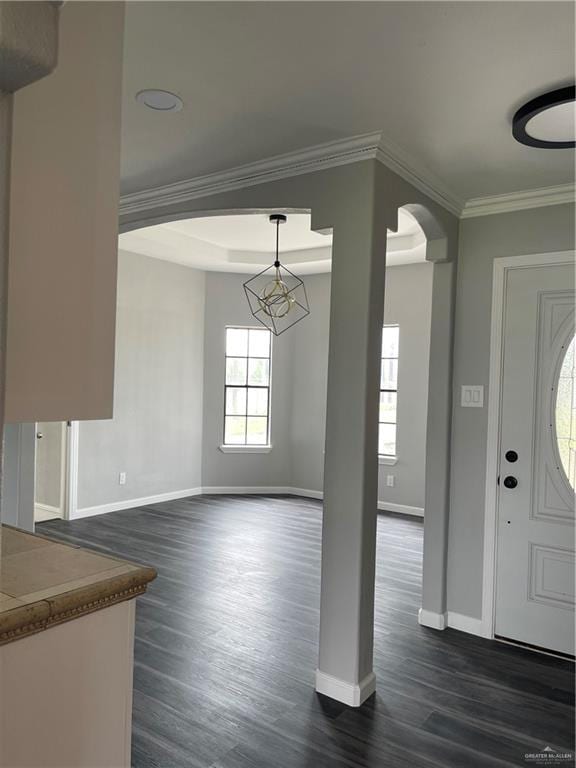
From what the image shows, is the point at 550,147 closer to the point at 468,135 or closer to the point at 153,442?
the point at 468,135

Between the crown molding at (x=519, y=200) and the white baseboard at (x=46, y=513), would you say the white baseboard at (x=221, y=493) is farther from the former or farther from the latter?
the crown molding at (x=519, y=200)

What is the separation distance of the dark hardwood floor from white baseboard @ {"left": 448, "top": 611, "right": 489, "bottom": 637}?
0.20ft

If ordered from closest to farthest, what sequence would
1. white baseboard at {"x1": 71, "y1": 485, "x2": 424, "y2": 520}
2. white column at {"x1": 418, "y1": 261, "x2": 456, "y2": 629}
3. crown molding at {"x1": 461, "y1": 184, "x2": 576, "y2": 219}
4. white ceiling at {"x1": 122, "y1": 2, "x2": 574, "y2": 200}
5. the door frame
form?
1. white ceiling at {"x1": 122, "y1": 2, "x2": 574, "y2": 200}
2. crown molding at {"x1": 461, "y1": 184, "x2": 576, "y2": 219}
3. the door frame
4. white column at {"x1": 418, "y1": 261, "x2": 456, "y2": 629}
5. white baseboard at {"x1": 71, "y1": 485, "x2": 424, "y2": 520}

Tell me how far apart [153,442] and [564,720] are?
477cm

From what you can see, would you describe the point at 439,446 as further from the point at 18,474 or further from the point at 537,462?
the point at 18,474

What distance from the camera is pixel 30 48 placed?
0.99 metres

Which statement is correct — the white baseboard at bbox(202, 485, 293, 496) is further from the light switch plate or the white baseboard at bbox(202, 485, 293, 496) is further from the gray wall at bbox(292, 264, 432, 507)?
the light switch plate

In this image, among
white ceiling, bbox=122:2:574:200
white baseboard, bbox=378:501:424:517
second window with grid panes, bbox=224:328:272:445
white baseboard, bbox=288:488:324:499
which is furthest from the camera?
second window with grid panes, bbox=224:328:272:445

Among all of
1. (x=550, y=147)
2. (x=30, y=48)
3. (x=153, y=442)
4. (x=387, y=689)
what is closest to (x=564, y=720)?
(x=387, y=689)

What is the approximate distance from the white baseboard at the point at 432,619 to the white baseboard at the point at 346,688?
850 mm

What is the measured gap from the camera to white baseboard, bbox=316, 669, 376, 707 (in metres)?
2.49

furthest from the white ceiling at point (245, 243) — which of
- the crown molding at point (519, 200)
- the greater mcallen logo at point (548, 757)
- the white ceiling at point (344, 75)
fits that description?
the greater mcallen logo at point (548, 757)

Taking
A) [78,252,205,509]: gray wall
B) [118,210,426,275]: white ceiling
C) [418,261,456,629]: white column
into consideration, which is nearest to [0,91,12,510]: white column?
[418,261,456,629]: white column

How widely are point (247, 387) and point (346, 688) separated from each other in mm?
4775
